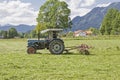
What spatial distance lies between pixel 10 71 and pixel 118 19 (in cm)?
11532

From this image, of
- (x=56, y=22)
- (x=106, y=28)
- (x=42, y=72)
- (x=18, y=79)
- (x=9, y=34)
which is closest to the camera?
(x=18, y=79)

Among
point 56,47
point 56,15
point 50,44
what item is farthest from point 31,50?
point 56,15

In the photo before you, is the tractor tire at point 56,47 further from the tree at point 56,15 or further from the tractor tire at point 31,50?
the tree at point 56,15

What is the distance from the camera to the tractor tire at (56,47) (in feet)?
86.3

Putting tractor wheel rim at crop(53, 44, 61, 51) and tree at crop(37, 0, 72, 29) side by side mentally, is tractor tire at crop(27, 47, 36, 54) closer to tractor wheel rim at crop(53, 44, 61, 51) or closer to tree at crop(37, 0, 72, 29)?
tractor wheel rim at crop(53, 44, 61, 51)

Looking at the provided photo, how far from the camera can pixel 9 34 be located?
18250 cm

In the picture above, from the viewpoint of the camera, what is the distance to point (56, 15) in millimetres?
110688

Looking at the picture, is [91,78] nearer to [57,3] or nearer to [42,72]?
[42,72]

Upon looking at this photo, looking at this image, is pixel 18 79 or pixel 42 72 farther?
pixel 42 72

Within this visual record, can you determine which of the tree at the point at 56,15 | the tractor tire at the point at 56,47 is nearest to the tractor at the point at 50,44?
the tractor tire at the point at 56,47

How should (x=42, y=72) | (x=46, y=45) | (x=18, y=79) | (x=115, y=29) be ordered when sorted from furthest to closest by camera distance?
(x=115, y=29) → (x=46, y=45) → (x=42, y=72) → (x=18, y=79)

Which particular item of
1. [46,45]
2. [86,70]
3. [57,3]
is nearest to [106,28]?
[57,3]

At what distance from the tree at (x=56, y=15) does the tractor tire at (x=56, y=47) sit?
81441 mm

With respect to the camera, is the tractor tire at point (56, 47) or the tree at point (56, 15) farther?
the tree at point (56, 15)
